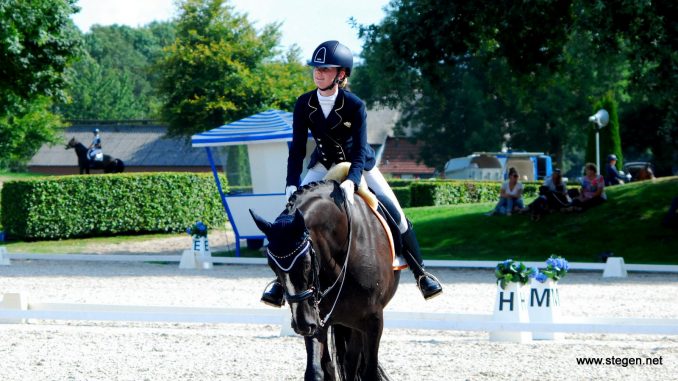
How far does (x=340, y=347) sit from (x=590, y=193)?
1694cm

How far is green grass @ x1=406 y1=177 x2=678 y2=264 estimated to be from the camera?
20.8 m

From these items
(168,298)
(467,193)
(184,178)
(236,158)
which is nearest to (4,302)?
(168,298)

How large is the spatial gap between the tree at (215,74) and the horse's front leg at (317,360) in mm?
45231

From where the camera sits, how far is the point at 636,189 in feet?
79.8

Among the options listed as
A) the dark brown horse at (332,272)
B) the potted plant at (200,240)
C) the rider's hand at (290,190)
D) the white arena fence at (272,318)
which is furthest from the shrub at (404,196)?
the rider's hand at (290,190)

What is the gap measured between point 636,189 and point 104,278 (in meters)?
13.2

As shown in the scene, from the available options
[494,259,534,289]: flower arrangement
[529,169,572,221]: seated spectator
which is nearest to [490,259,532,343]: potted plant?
[494,259,534,289]: flower arrangement

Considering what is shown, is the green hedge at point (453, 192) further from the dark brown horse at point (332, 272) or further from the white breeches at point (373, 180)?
the dark brown horse at point (332, 272)

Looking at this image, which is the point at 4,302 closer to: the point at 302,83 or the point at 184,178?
the point at 184,178

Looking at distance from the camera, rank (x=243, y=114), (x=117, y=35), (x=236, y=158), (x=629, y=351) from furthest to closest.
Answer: (x=117, y=35) < (x=243, y=114) < (x=236, y=158) < (x=629, y=351)

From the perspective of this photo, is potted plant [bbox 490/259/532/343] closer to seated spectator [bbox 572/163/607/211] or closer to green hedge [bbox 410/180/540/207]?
seated spectator [bbox 572/163/607/211]

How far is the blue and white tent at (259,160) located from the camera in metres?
21.2

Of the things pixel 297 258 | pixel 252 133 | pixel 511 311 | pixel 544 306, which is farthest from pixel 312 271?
pixel 252 133

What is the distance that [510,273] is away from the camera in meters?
10.6
